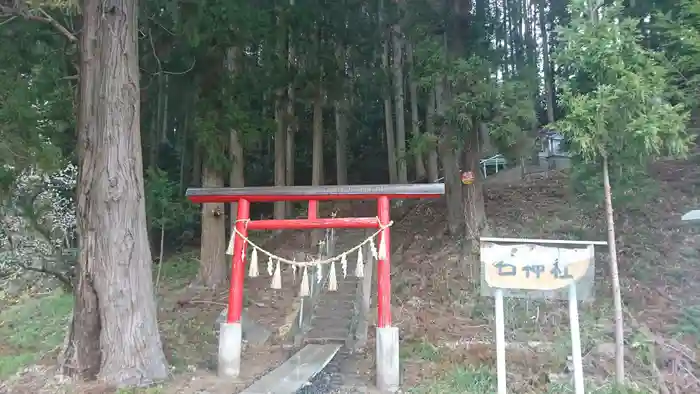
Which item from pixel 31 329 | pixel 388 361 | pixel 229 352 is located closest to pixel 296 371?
pixel 229 352

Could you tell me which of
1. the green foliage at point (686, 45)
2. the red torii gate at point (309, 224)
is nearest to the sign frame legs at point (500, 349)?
the red torii gate at point (309, 224)

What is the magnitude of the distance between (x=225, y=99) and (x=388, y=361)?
241 inches

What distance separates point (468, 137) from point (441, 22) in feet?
7.47

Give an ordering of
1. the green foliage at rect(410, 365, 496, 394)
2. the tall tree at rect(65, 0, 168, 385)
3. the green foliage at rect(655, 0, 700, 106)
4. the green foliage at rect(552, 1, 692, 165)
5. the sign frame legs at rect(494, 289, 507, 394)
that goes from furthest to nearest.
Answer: the green foliage at rect(655, 0, 700, 106) < the tall tree at rect(65, 0, 168, 385) < the green foliage at rect(410, 365, 496, 394) < the green foliage at rect(552, 1, 692, 165) < the sign frame legs at rect(494, 289, 507, 394)

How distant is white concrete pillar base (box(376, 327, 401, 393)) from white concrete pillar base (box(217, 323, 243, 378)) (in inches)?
70.7

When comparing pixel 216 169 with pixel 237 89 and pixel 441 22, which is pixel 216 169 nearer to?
pixel 237 89

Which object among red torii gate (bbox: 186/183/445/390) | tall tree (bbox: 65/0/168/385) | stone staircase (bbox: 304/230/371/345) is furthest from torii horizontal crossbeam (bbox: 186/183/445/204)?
stone staircase (bbox: 304/230/371/345)

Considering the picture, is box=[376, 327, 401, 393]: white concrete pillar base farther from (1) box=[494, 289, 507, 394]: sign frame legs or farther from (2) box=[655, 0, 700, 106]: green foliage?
(2) box=[655, 0, 700, 106]: green foliage

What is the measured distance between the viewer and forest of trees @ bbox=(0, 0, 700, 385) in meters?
6.00

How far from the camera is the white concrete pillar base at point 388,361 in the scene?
20.7 ft

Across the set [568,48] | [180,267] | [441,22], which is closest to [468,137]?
[441,22]

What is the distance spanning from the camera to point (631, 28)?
5.87 m

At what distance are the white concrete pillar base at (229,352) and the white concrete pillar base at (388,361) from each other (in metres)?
1.80

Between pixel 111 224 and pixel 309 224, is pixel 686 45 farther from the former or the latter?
pixel 111 224
